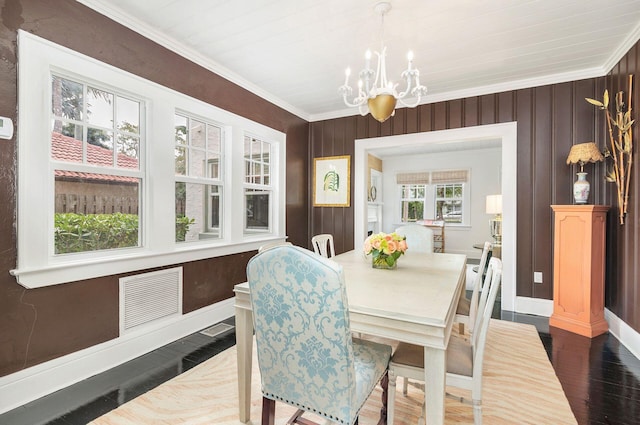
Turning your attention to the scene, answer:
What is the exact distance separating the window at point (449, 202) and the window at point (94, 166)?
289 inches

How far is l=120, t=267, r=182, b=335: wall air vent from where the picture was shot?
2453 millimetres

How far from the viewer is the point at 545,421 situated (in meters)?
1.75

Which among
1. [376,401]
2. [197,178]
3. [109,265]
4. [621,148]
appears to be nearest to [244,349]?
[376,401]

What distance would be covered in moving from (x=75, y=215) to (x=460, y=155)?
7878 mm

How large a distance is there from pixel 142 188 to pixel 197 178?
0.58 metres

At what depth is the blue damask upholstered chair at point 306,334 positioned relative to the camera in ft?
3.62

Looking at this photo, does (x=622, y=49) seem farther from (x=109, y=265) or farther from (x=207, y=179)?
(x=109, y=265)

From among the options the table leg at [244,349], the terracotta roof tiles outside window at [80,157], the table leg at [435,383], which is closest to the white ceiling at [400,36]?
the terracotta roof tiles outside window at [80,157]

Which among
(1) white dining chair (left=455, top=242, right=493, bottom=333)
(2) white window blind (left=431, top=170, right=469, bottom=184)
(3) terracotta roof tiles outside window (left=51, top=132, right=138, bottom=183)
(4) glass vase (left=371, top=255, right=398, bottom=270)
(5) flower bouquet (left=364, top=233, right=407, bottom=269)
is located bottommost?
(1) white dining chair (left=455, top=242, right=493, bottom=333)

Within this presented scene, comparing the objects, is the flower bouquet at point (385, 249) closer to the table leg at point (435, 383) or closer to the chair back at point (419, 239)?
the table leg at point (435, 383)

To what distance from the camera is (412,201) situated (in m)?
8.55

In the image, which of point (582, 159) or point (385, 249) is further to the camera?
point (582, 159)

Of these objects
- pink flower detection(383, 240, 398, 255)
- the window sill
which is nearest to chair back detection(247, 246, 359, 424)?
pink flower detection(383, 240, 398, 255)

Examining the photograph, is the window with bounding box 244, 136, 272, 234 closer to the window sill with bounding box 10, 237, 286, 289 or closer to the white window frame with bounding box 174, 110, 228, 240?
the white window frame with bounding box 174, 110, 228, 240
